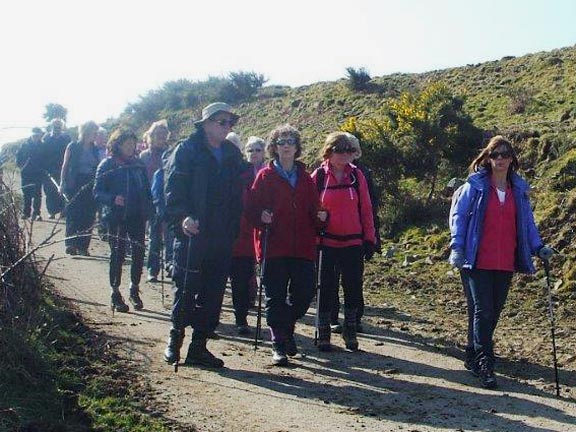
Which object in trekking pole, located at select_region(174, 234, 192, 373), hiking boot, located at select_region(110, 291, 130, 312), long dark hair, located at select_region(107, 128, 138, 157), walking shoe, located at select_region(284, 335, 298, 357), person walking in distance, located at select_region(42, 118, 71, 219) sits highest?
person walking in distance, located at select_region(42, 118, 71, 219)

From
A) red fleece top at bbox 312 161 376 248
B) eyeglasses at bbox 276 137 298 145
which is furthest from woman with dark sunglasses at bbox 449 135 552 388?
eyeglasses at bbox 276 137 298 145

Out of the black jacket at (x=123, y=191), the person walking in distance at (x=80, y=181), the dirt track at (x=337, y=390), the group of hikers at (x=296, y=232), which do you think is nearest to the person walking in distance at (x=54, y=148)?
the person walking in distance at (x=80, y=181)

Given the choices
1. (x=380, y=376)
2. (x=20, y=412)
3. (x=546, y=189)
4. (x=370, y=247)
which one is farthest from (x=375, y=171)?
(x=20, y=412)

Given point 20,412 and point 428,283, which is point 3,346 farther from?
point 428,283

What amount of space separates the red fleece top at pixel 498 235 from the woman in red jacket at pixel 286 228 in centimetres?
146

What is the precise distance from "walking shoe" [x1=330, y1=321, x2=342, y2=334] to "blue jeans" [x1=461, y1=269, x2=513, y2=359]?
2.07m

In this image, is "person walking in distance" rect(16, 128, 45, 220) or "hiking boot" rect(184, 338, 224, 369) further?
"person walking in distance" rect(16, 128, 45, 220)

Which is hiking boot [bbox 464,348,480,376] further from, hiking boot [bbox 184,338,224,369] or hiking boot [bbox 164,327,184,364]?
hiking boot [bbox 164,327,184,364]

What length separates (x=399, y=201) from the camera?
15.6 m

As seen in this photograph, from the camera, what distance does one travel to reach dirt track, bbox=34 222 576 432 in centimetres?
634

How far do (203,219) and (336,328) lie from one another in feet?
8.86

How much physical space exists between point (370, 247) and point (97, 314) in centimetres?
301

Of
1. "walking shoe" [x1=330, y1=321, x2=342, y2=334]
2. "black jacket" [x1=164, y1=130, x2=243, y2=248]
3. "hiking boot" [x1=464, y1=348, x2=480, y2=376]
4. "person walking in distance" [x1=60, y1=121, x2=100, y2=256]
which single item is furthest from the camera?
"person walking in distance" [x1=60, y1=121, x2=100, y2=256]

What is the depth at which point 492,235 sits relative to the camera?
7.74 m
